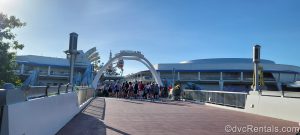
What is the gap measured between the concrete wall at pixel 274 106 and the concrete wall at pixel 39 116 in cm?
812

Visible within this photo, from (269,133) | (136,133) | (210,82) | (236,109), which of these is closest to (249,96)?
(236,109)

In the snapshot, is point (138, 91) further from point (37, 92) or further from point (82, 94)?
point (37, 92)

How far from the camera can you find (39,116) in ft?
18.6

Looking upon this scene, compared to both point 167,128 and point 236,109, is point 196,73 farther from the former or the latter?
point 167,128

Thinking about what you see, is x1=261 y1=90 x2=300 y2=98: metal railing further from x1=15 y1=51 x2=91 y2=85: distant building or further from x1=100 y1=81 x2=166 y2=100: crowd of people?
x1=15 y1=51 x2=91 y2=85: distant building

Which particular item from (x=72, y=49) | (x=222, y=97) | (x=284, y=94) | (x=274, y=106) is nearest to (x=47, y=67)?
(x=222, y=97)

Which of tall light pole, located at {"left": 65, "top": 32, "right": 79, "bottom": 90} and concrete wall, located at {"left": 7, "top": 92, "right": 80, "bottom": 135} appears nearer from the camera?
concrete wall, located at {"left": 7, "top": 92, "right": 80, "bottom": 135}

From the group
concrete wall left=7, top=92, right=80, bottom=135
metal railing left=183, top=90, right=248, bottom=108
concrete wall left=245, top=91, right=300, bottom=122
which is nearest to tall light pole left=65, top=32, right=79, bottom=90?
concrete wall left=7, top=92, right=80, bottom=135

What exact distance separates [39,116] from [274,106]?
32.6ft

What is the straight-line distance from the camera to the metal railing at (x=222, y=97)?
16.2 meters

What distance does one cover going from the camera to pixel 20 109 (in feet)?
14.5

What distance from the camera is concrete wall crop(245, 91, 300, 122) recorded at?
11070mm

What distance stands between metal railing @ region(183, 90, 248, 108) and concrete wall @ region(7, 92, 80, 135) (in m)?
10.2

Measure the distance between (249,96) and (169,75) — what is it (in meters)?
72.2
